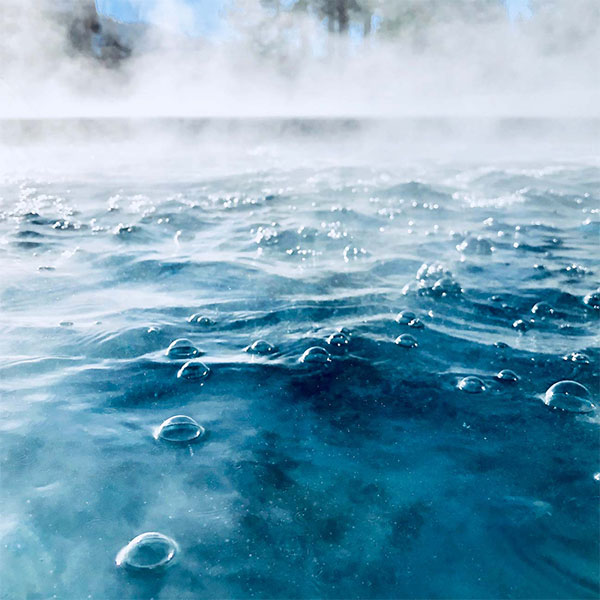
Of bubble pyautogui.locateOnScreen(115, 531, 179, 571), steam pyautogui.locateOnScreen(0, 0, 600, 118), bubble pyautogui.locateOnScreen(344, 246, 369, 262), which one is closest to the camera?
bubble pyautogui.locateOnScreen(115, 531, 179, 571)

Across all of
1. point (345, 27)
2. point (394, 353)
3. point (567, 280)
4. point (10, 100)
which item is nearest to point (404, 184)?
point (567, 280)

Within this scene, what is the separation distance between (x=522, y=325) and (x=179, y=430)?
149cm

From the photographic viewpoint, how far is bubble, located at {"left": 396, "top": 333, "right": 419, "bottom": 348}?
6.45 feet

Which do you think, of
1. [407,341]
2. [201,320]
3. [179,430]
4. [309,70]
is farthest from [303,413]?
[309,70]

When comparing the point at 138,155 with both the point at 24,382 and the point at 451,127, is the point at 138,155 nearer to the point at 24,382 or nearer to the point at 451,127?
the point at 451,127

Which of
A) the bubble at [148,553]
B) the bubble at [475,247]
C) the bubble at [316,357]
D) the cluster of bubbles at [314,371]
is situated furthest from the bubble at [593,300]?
the bubble at [148,553]

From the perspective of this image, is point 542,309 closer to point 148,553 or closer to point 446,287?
point 446,287

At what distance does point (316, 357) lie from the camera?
187 centimetres

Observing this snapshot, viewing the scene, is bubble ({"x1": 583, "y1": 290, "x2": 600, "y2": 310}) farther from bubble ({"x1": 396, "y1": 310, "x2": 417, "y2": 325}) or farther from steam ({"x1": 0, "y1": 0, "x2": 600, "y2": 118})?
steam ({"x1": 0, "y1": 0, "x2": 600, "y2": 118})

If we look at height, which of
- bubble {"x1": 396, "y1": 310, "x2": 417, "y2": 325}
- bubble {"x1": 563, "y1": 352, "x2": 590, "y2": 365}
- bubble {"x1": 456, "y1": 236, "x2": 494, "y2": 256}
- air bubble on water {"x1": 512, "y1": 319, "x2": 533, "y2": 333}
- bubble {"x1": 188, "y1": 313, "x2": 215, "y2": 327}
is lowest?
bubble {"x1": 563, "y1": 352, "x2": 590, "y2": 365}

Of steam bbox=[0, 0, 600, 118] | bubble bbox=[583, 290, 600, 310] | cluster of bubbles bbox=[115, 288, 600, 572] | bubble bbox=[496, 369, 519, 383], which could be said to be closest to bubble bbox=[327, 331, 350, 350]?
cluster of bubbles bbox=[115, 288, 600, 572]

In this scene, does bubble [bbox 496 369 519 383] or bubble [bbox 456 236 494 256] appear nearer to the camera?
bubble [bbox 496 369 519 383]

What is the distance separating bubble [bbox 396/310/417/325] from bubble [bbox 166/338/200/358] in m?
0.88

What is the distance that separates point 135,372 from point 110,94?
15.3 meters
